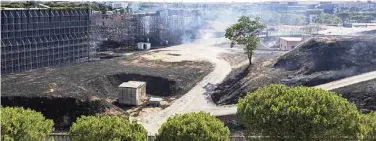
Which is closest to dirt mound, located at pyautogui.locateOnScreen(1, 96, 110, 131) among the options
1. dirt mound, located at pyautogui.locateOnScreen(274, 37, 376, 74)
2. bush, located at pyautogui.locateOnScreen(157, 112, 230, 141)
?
bush, located at pyautogui.locateOnScreen(157, 112, 230, 141)

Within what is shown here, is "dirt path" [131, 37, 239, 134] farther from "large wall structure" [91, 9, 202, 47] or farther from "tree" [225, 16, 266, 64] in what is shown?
"large wall structure" [91, 9, 202, 47]

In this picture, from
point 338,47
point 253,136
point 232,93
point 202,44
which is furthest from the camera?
point 202,44

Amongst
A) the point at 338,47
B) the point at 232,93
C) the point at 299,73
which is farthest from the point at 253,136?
the point at 338,47

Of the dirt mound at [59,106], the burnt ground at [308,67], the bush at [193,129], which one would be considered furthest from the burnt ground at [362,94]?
the dirt mound at [59,106]

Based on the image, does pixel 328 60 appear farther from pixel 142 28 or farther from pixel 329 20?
pixel 329 20

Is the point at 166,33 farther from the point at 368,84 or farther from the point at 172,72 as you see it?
the point at 368,84

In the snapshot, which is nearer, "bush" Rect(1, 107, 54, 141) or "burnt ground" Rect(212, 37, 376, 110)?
"bush" Rect(1, 107, 54, 141)

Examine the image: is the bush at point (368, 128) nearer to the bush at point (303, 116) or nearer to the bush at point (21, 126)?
the bush at point (303, 116)
